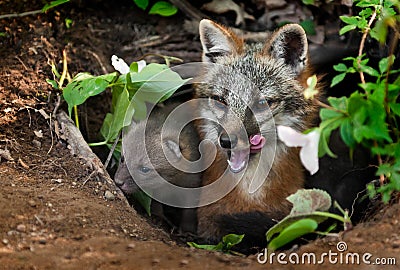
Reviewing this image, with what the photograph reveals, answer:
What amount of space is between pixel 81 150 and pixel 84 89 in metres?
0.47

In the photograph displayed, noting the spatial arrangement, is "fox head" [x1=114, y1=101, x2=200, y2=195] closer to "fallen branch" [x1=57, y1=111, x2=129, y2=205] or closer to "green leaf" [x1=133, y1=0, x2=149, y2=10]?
"fallen branch" [x1=57, y1=111, x2=129, y2=205]

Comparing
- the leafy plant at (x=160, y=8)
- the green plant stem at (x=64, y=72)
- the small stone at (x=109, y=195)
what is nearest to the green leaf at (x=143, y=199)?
the small stone at (x=109, y=195)

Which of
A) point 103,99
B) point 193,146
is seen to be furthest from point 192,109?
point 103,99

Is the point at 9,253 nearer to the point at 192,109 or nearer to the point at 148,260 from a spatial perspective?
the point at 148,260

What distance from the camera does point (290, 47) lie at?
473cm

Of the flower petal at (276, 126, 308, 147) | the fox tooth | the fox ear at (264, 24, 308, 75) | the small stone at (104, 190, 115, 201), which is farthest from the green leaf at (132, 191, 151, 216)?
the flower petal at (276, 126, 308, 147)

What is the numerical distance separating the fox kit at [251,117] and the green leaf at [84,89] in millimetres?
838

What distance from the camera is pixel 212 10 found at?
648 cm

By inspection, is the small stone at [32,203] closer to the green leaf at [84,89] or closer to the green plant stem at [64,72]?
the green leaf at [84,89]

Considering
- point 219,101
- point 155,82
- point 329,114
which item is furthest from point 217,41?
point 329,114

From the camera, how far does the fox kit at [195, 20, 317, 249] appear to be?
453 centimetres

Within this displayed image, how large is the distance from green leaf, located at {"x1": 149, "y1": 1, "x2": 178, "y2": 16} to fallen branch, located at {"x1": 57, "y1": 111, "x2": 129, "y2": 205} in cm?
167

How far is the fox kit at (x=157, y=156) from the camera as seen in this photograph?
5176 millimetres

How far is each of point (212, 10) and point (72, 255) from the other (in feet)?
12.5
